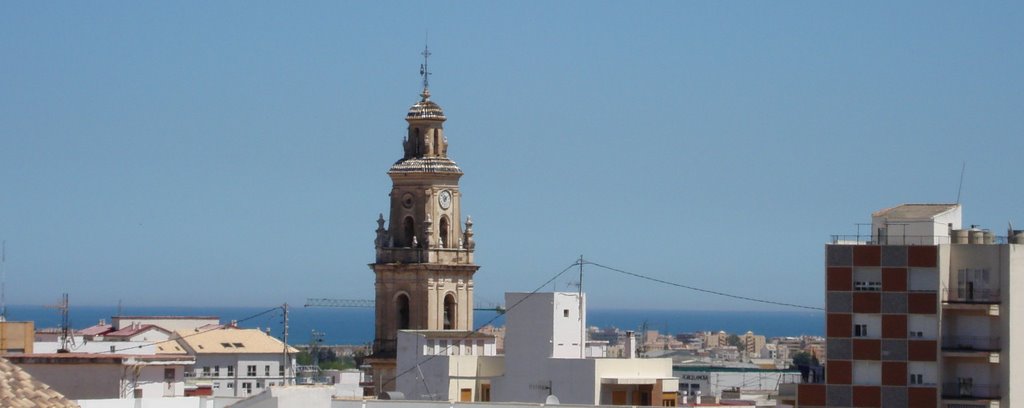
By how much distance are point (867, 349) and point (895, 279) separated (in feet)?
5.06

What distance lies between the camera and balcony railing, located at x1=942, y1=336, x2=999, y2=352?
5178cm

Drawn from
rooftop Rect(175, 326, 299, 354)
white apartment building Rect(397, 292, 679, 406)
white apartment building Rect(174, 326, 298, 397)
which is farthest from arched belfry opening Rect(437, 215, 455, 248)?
rooftop Rect(175, 326, 299, 354)

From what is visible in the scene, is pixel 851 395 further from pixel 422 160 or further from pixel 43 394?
pixel 43 394

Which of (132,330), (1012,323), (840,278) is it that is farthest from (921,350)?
(132,330)

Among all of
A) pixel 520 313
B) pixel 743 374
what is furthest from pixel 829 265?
pixel 743 374

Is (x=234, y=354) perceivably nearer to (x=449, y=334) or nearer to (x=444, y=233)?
(x=444, y=233)

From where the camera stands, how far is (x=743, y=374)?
387 ft

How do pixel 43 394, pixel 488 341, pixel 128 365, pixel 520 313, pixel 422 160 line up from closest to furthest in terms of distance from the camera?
pixel 43 394
pixel 128 365
pixel 520 313
pixel 488 341
pixel 422 160

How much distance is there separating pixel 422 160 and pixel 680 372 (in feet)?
139

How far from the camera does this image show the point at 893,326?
52938 mm

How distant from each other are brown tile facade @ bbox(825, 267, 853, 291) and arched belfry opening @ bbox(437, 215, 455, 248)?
2960 centimetres

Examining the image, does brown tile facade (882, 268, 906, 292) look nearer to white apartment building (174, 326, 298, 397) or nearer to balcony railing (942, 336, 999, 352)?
balcony railing (942, 336, 999, 352)

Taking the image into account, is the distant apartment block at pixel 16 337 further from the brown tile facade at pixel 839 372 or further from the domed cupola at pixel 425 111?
the domed cupola at pixel 425 111

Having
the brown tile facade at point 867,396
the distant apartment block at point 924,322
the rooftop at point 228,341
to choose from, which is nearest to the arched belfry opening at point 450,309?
the rooftop at point 228,341
